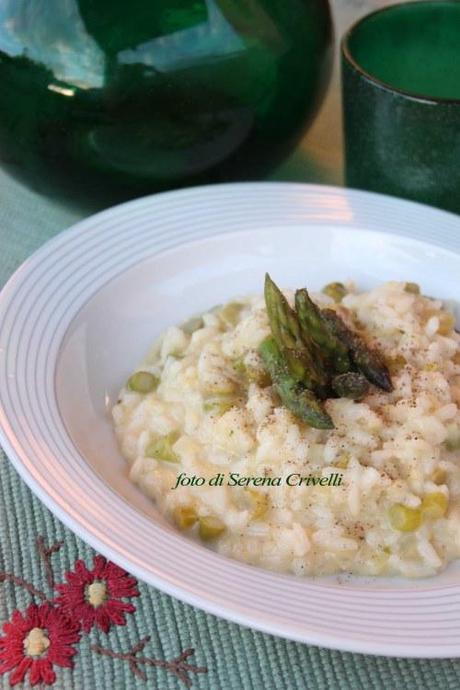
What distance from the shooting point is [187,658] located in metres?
1.99

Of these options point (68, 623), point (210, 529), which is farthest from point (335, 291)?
point (68, 623)

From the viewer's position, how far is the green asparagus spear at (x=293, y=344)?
2293 millimetres

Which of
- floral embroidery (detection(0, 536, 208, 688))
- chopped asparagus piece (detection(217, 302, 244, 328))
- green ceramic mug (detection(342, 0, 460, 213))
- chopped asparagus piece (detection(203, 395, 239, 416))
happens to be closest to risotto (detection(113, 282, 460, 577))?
chopped asparagus piece (detection(203, 395, 239, 416))

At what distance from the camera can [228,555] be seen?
2.09 m

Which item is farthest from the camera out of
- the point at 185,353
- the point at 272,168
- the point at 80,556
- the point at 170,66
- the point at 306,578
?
the point at 272,168

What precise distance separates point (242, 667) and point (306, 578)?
0.25 meters

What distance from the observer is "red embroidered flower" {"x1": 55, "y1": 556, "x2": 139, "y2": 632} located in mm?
2076

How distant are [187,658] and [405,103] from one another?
1785 mm

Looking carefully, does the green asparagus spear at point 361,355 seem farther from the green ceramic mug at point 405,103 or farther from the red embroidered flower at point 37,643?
the red embroidered flower at point 37,643

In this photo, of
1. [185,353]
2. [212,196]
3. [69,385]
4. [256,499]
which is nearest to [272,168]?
[212,196]

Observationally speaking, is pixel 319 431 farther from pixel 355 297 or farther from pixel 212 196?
pixel 212 196

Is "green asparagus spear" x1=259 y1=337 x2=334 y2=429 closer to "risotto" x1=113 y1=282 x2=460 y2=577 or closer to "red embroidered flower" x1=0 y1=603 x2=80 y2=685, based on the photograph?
"risotto" x1=113 y1=282 x2=460 y2=577

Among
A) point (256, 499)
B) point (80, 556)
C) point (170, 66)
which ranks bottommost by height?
point (80, 556)

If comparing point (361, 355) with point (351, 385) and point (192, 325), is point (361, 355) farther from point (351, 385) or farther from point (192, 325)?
point (192, 325)
